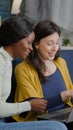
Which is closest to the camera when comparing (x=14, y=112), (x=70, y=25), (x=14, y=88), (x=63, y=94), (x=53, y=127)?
(x=53, y=127)

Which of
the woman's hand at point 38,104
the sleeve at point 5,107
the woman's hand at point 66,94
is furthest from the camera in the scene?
the woman's hand at point 66,94

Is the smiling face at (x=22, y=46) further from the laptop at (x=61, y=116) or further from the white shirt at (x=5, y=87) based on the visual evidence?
the laptop at (x=61, y=116)

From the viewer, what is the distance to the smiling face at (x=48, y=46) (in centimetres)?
176

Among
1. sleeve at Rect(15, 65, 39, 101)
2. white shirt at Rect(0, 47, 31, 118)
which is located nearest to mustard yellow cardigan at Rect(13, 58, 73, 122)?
sleeve at Rect(15, 65, 39, 101)

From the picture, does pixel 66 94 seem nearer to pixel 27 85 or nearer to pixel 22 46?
pixel 27 85

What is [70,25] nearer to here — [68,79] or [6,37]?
[68,79]

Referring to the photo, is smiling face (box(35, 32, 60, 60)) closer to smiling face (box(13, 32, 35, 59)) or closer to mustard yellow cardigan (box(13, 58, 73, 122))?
mustard yellow cardigan (box(13, 58, 73, 122))

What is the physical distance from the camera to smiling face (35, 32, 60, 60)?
176 centimetres

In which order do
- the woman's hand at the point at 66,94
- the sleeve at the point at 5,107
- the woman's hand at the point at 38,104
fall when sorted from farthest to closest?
1. the woman's hand at the point at 66,94
2. the woman's hand at the point at 38,104
3. the sleeve at the point at 5,107

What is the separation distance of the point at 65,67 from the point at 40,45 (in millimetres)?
255

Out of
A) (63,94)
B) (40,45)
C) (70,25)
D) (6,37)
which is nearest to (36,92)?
(63,94)

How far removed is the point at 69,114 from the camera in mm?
1495

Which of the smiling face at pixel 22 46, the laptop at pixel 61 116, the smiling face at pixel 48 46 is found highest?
the smiling face at pixel 22 46

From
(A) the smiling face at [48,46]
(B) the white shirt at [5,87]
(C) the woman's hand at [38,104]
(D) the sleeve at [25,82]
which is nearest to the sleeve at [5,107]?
(B) the white shirt at [5,87]
